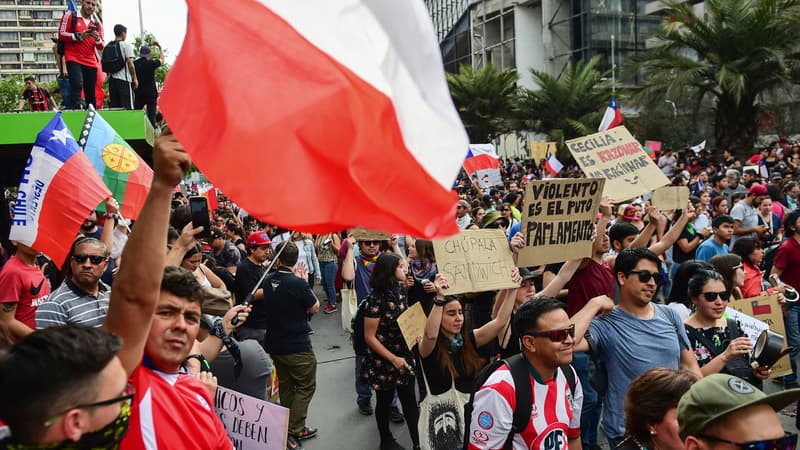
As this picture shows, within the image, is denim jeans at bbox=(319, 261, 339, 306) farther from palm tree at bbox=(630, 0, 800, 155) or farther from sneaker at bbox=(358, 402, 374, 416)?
palm tree at bbox=(630, 0, 800, 155)

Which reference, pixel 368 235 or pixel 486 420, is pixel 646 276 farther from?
pixel 368 235

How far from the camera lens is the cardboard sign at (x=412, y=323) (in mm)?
5016

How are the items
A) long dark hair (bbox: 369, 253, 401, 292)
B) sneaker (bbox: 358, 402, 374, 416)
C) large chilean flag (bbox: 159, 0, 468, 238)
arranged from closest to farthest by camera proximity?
large chilean flag (bbox: 159, 0, 468, 238) < long dark hair (bbox: 369, 253, 401, 292) < sneaker (bbox: 358, 402, 374, 416)

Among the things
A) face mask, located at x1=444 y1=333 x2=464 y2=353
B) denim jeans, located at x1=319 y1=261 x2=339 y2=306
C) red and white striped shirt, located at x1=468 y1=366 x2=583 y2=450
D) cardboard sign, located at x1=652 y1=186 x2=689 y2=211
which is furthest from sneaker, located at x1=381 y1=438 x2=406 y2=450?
denim jeans, located at x1=319 y1=261 x2=339 y2=306

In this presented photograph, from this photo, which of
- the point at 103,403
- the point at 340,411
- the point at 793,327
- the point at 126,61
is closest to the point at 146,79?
the point at 126,61

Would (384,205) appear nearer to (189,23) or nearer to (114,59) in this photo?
(189,23)

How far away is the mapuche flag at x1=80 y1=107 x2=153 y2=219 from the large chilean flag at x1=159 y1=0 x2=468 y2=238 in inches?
155

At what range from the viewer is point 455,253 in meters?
Answer: 4.61

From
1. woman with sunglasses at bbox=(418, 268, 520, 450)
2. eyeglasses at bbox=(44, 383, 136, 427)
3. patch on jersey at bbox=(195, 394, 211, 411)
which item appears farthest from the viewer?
woman with sunglasses at bbox=(418, 268, 520, 450)

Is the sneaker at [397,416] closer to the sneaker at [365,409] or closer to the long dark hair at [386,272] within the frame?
the sneaker at [365,409]

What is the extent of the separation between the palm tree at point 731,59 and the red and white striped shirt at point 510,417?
68.4ft

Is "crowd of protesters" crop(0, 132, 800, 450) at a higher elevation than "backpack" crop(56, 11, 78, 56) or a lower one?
lower

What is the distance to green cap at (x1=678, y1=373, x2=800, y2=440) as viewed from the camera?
7.21ft

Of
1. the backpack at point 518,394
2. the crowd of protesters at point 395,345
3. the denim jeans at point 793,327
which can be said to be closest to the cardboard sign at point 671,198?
the crowd of protesters at point 395,345
